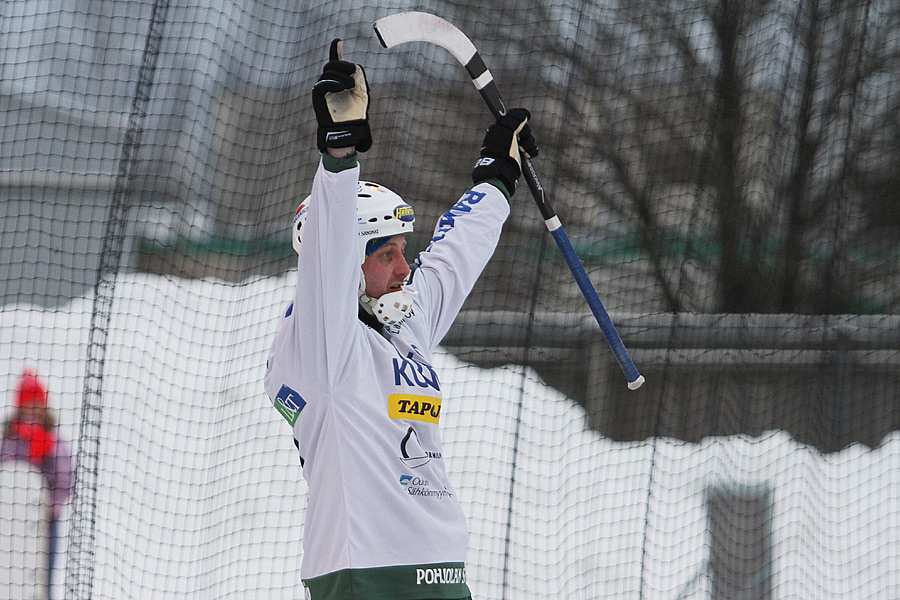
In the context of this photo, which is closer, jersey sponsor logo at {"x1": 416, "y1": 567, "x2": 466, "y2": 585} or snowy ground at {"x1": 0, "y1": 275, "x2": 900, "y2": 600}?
jersey sponsor logo at {"x1": 416, "y1": 567, "x2": 466, "y2": 585}

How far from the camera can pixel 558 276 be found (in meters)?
3.70

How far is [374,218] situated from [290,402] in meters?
0.37

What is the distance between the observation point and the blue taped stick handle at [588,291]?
2.44 metres

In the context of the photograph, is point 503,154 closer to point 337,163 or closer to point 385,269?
point 385,269

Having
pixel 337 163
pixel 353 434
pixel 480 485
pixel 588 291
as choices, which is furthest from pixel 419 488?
pixel 480 485

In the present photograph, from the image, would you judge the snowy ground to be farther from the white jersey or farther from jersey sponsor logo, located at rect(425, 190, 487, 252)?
the white jersey

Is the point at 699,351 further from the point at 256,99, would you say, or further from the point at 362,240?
the point at 362,240

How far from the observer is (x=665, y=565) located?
3248 mm

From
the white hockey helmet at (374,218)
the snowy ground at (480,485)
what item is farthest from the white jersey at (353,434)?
the snowy ground at (480,485)

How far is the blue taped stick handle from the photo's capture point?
244cm

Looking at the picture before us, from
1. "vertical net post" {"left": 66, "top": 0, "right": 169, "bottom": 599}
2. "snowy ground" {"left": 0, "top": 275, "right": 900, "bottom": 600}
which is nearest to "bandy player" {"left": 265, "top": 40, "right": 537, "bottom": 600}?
"vertical net post" {"left": 66, "top": 0, "right": 169, "bottom": 599}

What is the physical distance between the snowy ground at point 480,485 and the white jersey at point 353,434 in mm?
1565

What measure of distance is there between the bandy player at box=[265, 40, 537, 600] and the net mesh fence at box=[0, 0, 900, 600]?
1572mm

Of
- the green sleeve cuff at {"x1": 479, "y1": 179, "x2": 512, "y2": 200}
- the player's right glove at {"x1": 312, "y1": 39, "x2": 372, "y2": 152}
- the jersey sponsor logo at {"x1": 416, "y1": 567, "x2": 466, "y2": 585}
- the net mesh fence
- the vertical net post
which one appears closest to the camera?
the player's right glove at {"x1": 312, "y1": 39, "x2": 372, "y2": 152}
